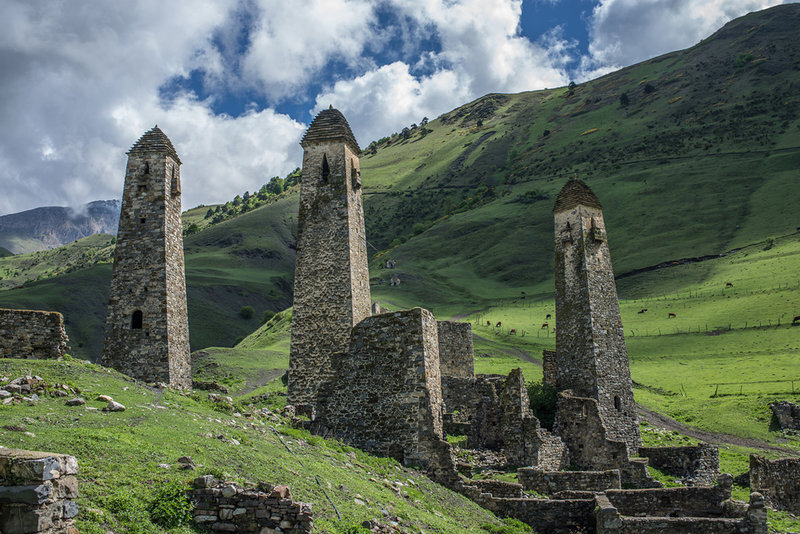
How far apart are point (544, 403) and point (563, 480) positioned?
32.2ft

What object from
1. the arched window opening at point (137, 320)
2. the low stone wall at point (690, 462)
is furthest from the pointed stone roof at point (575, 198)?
the arched window opening at point (137, 320)

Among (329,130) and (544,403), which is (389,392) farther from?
(329,130)

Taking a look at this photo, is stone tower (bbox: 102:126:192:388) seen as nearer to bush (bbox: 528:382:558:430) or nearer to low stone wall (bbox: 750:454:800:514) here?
bush (bbox: 528:382:558:430)

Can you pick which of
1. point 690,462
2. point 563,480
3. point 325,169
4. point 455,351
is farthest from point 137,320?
point 690,462

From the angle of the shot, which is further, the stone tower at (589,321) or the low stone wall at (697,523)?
the stone tower at (589,321)

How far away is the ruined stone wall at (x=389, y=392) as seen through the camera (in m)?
16.5

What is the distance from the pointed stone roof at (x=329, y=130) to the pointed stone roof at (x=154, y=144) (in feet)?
22.5

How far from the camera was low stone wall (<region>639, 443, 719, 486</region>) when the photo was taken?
26391mm

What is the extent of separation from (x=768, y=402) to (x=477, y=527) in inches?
1239

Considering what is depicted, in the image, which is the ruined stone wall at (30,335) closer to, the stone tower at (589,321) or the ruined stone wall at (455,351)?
the ruined stone wall at (455,351)

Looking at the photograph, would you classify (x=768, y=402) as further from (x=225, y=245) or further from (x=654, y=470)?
(x=225, y=245)

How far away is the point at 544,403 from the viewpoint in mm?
28891

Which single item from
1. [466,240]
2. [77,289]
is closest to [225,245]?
[466,240]

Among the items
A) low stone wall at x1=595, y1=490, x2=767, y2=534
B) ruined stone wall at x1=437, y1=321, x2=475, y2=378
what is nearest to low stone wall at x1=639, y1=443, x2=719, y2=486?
ruined stone wall at x1=437, y1=321, x2=475, y2=378
